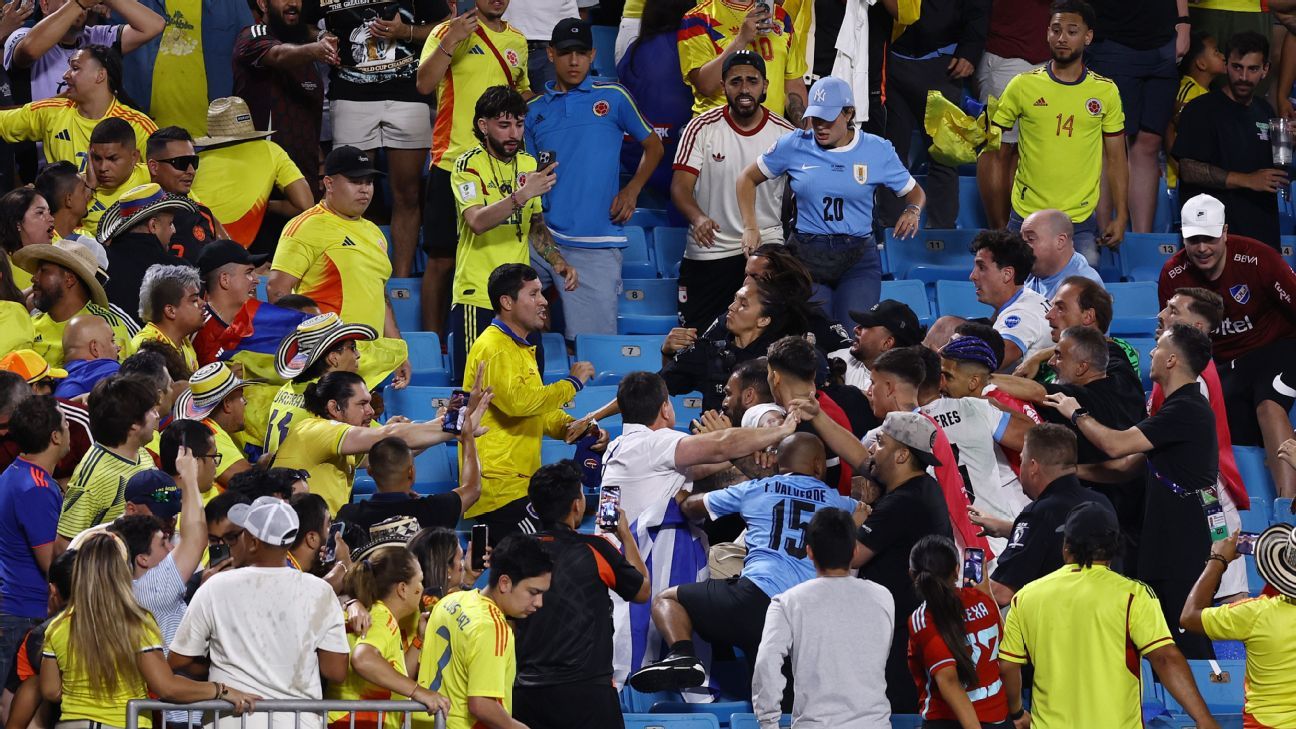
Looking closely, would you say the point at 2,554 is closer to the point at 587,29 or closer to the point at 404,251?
the point at 404,251

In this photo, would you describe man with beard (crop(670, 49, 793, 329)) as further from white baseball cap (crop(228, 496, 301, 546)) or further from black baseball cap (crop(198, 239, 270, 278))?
white baseball cap (crop(228, 496, 301, 546))

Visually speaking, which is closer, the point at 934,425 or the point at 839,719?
the point at 839,719

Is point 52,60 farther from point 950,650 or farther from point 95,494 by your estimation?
point 950,650

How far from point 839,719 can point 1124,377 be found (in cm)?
275

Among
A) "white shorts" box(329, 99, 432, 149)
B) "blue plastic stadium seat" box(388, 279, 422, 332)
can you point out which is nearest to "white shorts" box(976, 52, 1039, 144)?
"white shorts" box(329, 99, 432, 149)

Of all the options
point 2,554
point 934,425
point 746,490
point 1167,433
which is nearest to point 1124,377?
point 1167,433

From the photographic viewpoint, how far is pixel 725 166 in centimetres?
1053

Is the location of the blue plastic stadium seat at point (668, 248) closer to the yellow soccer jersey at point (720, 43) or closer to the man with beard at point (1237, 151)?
the yellow soccer jersey at point (720, 43)

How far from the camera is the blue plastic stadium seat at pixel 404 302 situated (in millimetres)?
10609

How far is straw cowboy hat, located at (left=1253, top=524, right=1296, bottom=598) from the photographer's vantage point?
22.5 feet

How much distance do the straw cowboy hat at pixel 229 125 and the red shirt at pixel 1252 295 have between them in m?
5.06

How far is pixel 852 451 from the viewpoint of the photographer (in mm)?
7906

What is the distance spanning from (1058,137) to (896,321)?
2.79m

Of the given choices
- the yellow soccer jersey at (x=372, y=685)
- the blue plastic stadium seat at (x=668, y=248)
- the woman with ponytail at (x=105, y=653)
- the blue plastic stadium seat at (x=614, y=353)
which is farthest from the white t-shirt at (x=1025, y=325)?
the woman with ponytail at (x=105, y=653)
